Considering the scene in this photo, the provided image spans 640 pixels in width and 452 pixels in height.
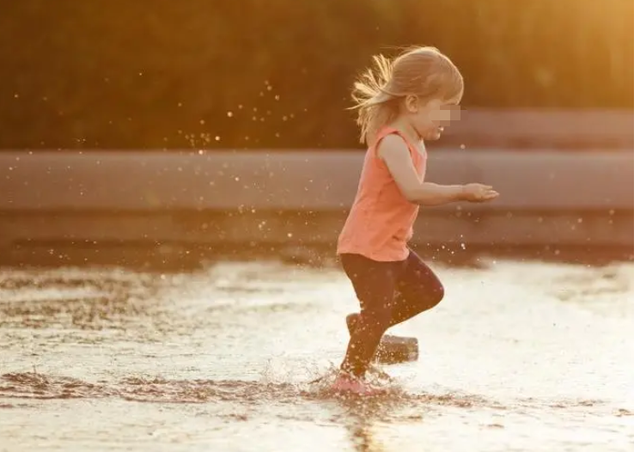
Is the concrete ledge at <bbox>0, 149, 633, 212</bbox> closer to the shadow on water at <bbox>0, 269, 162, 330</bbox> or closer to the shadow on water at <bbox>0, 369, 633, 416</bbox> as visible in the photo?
the shadow on water at <bbox>0, 269, 162, 330</bbox>

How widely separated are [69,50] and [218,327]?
863 cm

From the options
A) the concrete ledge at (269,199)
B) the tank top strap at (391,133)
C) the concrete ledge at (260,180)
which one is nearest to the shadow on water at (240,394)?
the tank top strap at (391,133)

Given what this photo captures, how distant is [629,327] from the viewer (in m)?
7.98

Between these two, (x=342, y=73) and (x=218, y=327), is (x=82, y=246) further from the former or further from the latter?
(x=342, y=73)

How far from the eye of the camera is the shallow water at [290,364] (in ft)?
17.4

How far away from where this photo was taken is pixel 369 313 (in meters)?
6.17

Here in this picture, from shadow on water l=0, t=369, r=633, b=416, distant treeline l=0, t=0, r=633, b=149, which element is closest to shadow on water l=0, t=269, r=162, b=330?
shadow on water l=0, t=369, r=633, b=416

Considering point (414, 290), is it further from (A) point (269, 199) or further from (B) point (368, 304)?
(A) point (269, 199)

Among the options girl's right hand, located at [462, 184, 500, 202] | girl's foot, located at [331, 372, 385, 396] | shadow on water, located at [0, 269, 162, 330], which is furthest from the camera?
shadow on water, located at [0, 269, 162, 330]

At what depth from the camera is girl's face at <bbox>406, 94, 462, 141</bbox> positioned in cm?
625

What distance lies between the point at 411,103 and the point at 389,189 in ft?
1.13

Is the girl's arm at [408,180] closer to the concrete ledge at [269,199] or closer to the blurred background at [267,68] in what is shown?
the concrete ledge at [269,199]

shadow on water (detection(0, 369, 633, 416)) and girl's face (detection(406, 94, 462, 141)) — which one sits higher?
girl's face (detection(406, 94, 462, 141))

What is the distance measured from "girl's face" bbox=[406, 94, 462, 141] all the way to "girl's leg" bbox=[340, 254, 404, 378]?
0.54 meters
